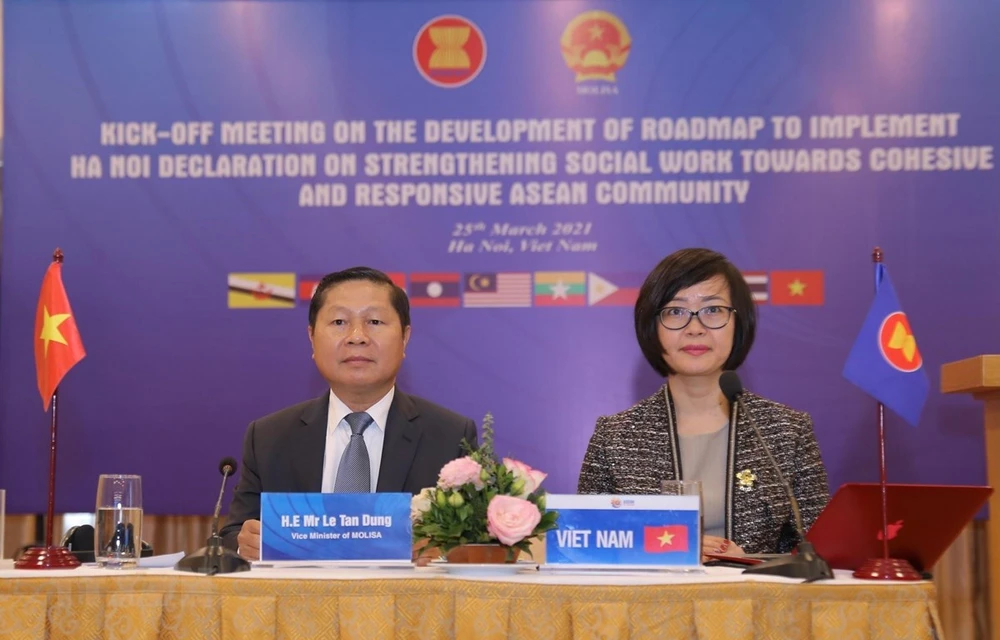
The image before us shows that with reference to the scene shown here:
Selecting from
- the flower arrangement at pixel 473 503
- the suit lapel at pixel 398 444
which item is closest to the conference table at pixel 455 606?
the flower arrangement at pixel 473 503

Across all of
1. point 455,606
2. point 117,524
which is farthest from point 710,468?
point 117,524

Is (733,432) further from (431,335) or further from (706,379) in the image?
(431,335)

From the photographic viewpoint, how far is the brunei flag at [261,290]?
4.31 metres

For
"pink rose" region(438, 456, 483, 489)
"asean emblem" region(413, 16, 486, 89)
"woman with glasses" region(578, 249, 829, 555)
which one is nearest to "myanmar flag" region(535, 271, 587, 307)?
"asean emblem" region(413, 16, 486, 89)

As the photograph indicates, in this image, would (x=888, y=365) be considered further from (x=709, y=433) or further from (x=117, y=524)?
(x=117, y=524)

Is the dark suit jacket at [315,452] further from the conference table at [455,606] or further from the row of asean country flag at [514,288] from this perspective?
the row of asean country flag at [514,288]

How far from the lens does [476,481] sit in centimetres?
230

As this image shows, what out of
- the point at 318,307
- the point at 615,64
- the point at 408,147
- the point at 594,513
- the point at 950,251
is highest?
the point at 615,64

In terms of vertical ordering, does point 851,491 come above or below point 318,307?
below

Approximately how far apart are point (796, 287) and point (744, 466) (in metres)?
1.33

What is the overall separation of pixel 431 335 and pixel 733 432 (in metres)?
1.52

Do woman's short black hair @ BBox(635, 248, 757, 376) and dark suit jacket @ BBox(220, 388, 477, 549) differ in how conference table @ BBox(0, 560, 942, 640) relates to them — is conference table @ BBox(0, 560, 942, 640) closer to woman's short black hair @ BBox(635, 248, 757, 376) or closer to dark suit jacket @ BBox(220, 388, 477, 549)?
dark suit jacket @ BBox(220, 388, 477, 549)


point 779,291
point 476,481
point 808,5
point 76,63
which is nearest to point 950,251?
point 779,291

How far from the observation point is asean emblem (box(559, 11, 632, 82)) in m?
4.29
